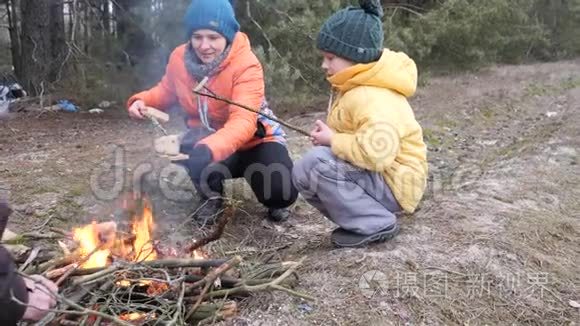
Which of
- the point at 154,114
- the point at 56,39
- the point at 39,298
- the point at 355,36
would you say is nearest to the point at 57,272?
the point at 39,298

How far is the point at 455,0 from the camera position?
30.9ft

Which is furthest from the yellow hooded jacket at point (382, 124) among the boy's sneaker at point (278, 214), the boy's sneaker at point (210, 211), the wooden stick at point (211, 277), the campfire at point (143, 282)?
the boy's sneaker at point (210, 211)

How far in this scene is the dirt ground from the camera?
281cm

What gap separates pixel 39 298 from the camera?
2.20m

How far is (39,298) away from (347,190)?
1559mm

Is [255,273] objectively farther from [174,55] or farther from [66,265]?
[174,55]

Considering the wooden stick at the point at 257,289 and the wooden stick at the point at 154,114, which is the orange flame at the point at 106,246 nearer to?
the wooden stick at the point at 257,289

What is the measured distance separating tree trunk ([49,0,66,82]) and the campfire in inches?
218

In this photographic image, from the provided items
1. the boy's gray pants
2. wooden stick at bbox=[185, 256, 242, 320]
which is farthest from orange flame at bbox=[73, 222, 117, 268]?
the boy's gray pants

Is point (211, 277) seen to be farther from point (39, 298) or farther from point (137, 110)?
point (137, 110)

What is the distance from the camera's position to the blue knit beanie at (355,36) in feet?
9.98

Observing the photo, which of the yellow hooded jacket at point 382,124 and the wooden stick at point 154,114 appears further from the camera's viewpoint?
the wooden stick at point 154,114

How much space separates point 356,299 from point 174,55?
6.63 ft

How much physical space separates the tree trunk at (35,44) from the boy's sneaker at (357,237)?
578 cm
